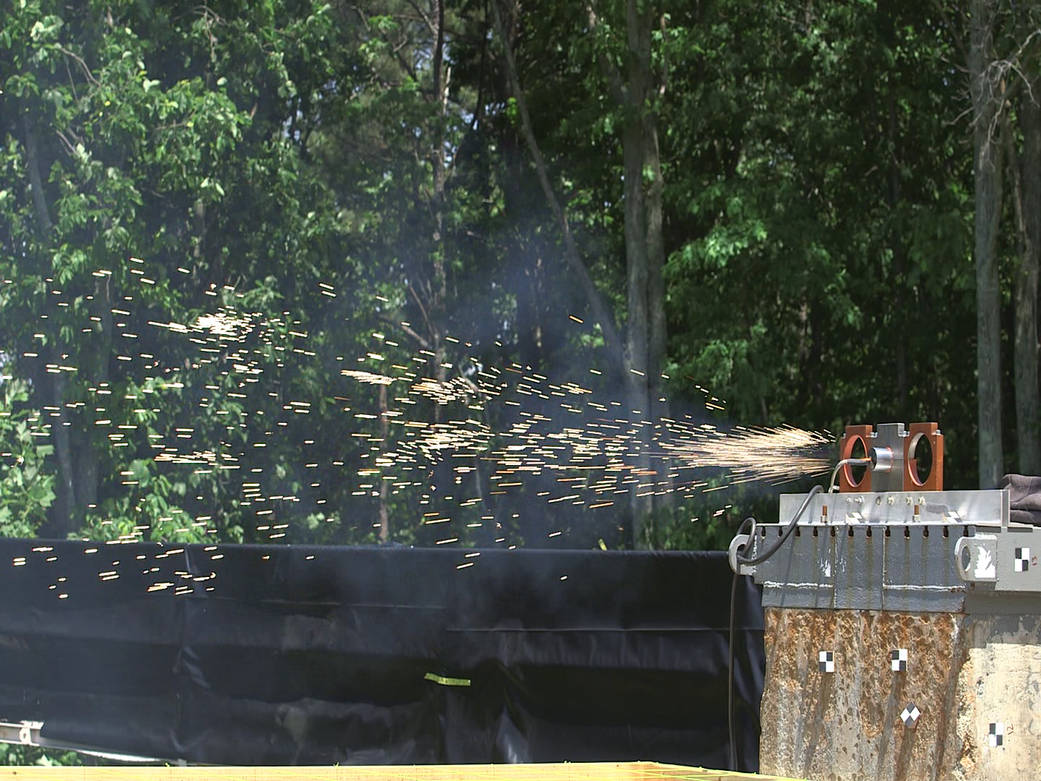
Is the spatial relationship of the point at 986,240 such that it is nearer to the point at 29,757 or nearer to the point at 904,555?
the point at 29,757

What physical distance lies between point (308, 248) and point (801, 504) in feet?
57.8

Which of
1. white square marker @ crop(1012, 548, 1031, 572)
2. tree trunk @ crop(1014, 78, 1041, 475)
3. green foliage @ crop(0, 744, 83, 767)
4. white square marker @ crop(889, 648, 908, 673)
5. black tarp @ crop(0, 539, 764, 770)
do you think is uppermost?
tree trunk @ crop(1014, 78, 1041, 475)

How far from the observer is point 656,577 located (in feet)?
31.4

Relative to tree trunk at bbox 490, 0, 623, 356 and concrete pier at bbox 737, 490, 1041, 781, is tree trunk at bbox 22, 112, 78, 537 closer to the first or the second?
tree trunk at bbox 490, 0, 623, 356

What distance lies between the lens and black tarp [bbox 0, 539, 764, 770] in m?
9.47

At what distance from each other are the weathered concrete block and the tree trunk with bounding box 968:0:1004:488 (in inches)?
515

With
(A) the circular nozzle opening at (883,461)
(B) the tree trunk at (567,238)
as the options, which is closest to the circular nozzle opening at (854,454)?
(A) the circular nozzle opening at (883,461)

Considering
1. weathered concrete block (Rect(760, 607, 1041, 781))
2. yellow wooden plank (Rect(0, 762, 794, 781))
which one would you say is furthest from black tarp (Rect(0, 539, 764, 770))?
yellow wooden plank (Rect(0, 762, 794, 781))

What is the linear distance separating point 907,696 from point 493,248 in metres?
21.3

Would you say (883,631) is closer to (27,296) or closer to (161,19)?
(27,296)

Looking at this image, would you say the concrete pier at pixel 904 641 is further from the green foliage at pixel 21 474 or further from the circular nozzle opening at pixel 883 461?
the green foliage at pixel 21 474

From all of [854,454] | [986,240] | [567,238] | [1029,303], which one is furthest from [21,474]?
[854,454]

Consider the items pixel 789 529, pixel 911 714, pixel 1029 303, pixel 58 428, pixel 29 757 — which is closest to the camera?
pixel 911 714

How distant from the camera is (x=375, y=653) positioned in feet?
32.3
